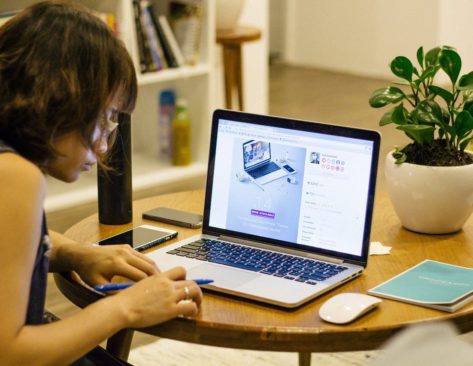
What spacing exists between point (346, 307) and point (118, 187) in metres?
0.63

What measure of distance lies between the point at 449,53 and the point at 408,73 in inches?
3.3

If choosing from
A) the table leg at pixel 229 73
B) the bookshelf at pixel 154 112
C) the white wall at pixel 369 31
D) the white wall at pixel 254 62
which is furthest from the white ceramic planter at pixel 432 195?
the white wall at pixel 369 31

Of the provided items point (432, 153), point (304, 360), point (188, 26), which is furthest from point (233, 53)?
point (432, 153)

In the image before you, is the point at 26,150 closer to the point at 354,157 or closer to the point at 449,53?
the point at 354,157

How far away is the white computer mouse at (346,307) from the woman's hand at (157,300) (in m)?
0.19

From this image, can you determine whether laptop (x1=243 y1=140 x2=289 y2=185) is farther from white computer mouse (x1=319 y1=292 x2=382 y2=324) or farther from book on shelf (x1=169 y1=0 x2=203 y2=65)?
book on shelf (x1=169 y1=0 x2=203 y2=65)

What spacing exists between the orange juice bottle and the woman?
8.27 ft

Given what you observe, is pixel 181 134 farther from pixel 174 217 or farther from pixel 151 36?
pixel 174 217

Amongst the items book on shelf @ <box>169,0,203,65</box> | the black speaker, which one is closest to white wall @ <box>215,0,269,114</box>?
book on shelf @ <box>169,0,203,65</box>

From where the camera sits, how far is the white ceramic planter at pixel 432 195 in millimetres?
1600

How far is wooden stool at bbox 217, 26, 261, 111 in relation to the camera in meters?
3.86

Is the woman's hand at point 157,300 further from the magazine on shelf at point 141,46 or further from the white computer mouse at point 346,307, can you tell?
the magazine on shelf at point 141,46

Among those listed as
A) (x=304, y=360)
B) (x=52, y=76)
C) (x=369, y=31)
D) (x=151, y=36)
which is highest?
(x=52, y=76)

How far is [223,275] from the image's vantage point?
1.41 m
